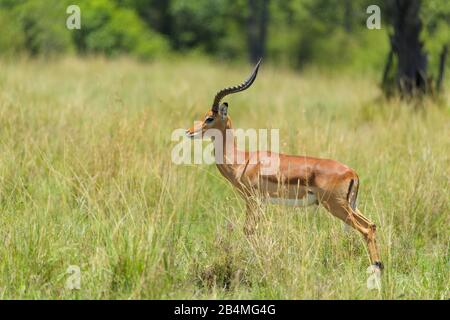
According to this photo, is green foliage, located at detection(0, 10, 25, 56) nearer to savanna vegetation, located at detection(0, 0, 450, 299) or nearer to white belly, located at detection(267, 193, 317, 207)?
savanna vegetation, located at detection(0, 0, 450, 299)

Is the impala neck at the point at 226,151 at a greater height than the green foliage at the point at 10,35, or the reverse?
the green foliage at the point at 10,35

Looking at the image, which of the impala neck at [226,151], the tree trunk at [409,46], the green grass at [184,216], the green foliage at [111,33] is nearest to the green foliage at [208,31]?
the green foliage at [111,33]

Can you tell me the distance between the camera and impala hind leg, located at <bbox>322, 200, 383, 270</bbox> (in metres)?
4.75

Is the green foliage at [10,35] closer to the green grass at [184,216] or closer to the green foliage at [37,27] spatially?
the green foliage at [37,27]

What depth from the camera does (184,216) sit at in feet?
18.9

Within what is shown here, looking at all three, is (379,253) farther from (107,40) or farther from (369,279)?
(107,40)

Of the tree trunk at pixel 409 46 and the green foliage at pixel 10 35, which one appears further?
the green foliage at pixel 10 35

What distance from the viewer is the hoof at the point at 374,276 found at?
4.34 metres

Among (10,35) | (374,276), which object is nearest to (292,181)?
(374,276)

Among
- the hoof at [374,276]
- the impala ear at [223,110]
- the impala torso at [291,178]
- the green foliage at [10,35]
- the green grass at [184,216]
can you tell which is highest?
the green foliage at [10,35]

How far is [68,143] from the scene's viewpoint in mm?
6793

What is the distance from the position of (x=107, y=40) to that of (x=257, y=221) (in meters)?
18.2

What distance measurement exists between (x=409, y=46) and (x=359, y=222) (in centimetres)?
630
